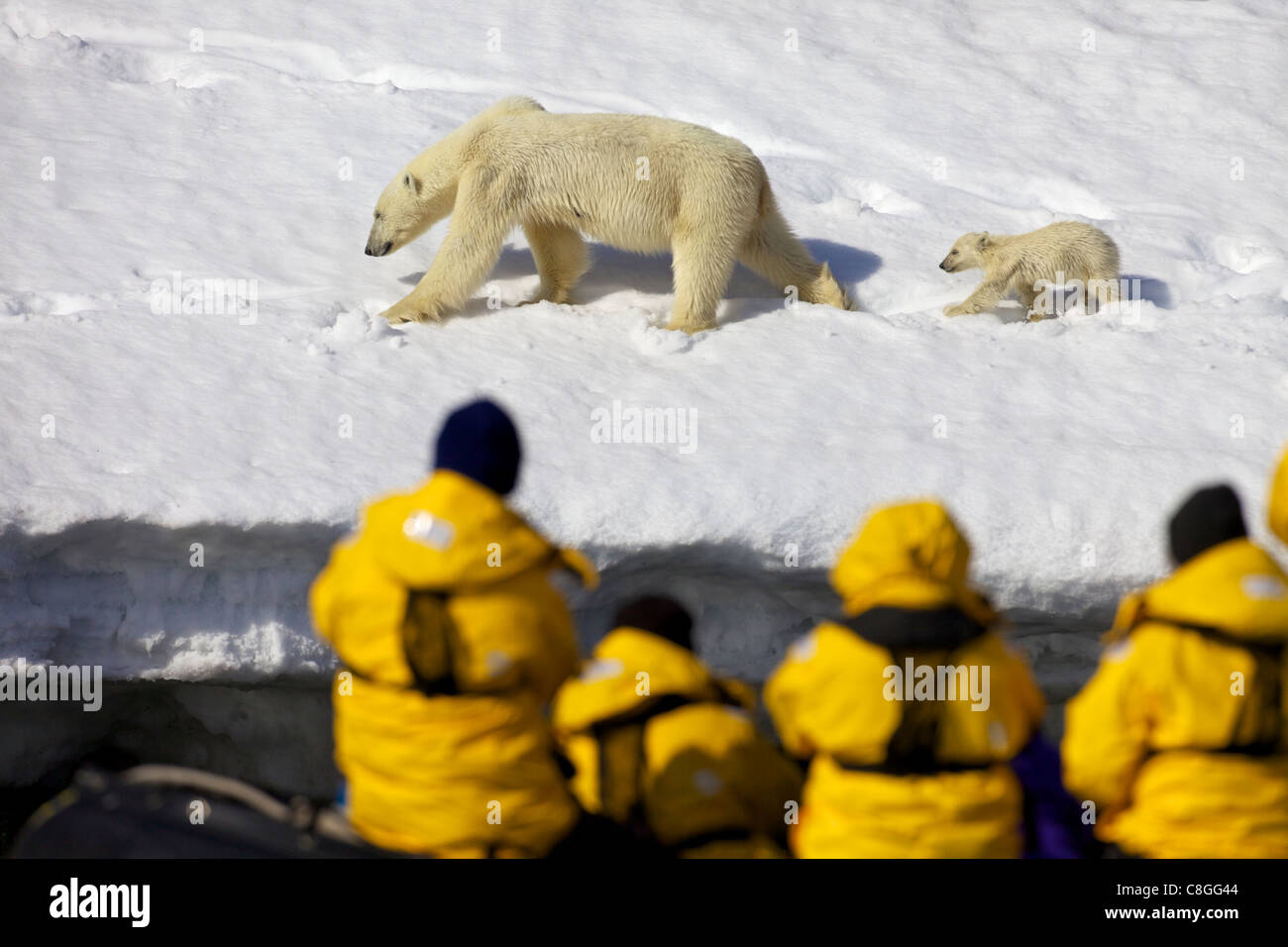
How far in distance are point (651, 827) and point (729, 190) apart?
402 centimetres

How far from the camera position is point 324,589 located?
2.87m

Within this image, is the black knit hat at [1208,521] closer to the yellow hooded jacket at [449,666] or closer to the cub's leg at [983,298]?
the yellow hooded jacket at [449,666]

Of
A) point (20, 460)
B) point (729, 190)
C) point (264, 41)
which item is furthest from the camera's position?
point (264, 41)

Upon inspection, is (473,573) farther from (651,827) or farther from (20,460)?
(20,460)

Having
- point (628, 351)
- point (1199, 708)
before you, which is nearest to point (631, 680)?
point (1199, 708)

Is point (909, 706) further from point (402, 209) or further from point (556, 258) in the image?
point (402, 209)

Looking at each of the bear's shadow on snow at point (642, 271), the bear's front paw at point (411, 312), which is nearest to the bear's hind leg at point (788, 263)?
the bear's shadow on snow at point (642, 271)

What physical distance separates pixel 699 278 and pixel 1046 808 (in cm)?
356

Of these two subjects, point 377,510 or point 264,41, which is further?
point 264,41

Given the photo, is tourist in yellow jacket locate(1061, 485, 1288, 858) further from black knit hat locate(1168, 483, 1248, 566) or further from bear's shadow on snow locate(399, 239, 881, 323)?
→ bear's shadow on snow locate(399, 239, 881, 323)

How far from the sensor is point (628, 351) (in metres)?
5.89
